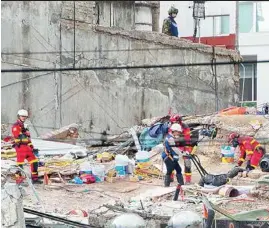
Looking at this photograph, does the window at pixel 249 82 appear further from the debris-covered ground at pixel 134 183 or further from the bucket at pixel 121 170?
the bucket at pixel 121 170

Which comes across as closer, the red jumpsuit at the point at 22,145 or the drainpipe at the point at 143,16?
the red jumpsuit at the point at 22,145

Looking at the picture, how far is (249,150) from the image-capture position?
56.9 ft

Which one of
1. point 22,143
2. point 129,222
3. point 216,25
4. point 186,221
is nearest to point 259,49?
point 216,25

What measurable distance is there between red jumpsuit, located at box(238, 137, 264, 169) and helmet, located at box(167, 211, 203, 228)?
5851 millimetres

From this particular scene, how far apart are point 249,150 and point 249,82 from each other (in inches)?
455

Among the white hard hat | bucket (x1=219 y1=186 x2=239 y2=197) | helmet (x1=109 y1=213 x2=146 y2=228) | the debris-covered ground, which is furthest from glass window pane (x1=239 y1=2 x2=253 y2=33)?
helmet (x1=109 y1=213 x2=146 y2=228)

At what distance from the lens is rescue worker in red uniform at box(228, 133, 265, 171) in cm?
1706

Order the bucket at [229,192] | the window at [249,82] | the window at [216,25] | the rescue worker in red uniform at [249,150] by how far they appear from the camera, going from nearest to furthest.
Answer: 1. the bucket at [229,192]
2. the rescue worker in red uniform at [249,150]
3. the window at [249,82]
4. the window at [216,25]

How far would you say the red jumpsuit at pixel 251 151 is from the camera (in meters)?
17.1

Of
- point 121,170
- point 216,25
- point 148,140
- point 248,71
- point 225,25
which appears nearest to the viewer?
point 121,170

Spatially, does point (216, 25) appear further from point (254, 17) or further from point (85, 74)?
point (85, 74)

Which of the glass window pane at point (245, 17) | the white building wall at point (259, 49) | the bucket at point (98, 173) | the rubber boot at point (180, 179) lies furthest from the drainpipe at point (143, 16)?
the rubber boot at point (180, 179)

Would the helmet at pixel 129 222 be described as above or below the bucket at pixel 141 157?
above

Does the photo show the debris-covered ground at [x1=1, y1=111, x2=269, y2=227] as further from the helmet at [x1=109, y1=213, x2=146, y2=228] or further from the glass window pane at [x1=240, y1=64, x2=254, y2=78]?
the glass window pane at [x1=240, y1=64, x2=254, y2=78]
